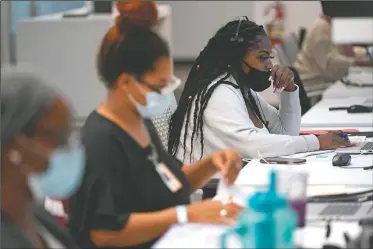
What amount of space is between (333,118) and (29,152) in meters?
3.04

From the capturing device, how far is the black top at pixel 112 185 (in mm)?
2152

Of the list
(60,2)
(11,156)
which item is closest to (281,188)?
(11,156)

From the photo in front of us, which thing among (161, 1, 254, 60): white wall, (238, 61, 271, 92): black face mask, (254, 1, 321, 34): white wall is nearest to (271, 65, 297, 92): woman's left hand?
(238, 61, 271, 92): black face mask

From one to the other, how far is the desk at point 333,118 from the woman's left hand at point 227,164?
5.62 feet

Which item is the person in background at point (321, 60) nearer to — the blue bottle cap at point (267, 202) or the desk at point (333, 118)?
the desk at point (333, 118)

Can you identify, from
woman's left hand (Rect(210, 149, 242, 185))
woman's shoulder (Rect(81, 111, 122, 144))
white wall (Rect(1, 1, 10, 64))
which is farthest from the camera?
white wall (Rect(1, 1, 10, 64))

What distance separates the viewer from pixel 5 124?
1.73 meters

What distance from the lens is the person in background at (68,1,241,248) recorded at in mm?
2168

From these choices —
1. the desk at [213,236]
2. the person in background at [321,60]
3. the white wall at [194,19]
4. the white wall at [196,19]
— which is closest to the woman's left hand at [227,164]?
the desk at [213,236]

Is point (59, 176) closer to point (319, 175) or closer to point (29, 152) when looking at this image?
point (29, 152)

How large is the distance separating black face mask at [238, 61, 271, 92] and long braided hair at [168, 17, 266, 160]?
0.04 metres

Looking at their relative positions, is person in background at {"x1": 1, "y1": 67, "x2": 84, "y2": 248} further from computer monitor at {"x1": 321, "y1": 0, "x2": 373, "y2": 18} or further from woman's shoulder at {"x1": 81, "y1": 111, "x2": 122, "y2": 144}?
computer monitor at {"x1": 321, "y1": 0, "x2": 373, "y2": 18}

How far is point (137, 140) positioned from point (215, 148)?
1.12 metres

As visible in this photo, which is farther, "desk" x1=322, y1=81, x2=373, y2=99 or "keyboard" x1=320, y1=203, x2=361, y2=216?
"desk" x1=322, y1=81, x2=373, y2=99
